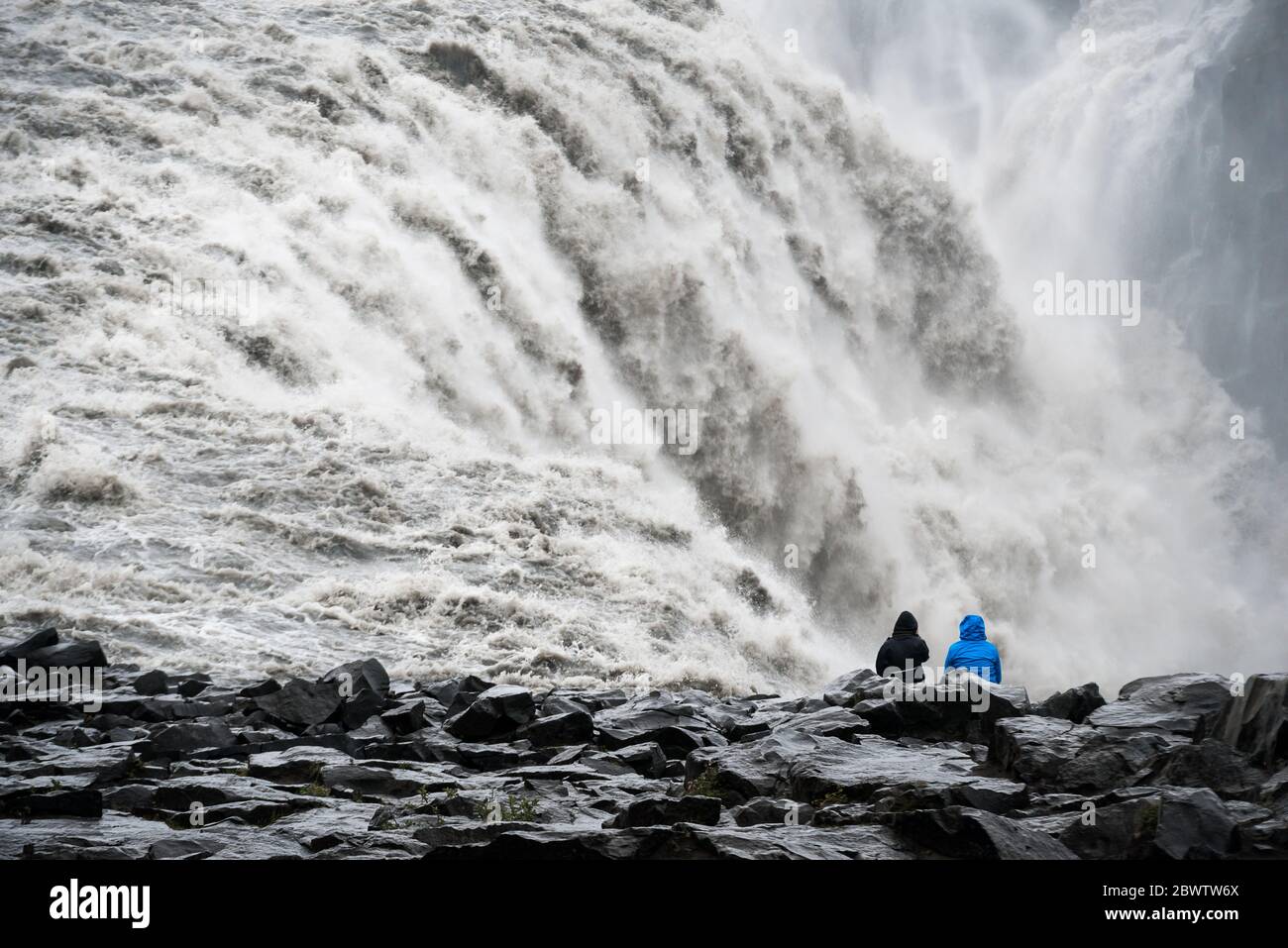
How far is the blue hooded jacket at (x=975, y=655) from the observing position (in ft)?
→ 32.7

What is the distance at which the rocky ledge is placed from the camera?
15.8ft

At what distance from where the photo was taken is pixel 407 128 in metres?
27.1

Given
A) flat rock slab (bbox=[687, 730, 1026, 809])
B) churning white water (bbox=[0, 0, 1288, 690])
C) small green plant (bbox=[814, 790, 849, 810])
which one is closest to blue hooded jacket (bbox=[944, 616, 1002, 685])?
flat rock slab (bbox=[687, 730, 1026, 809])

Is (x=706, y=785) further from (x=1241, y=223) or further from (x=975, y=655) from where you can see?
(x=1241, y=223)

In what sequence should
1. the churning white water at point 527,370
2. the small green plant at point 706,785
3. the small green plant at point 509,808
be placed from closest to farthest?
the small green plant at point 509,808
the small green plant at point 706,785
the churning white water at point 527,370

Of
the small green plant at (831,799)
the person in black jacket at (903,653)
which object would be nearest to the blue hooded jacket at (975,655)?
the person in black jacket at (903,653)

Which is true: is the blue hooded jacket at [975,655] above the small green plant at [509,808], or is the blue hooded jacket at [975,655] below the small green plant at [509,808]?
above

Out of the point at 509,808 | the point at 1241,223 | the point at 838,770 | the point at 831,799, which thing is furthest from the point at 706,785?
the point at 1241,223

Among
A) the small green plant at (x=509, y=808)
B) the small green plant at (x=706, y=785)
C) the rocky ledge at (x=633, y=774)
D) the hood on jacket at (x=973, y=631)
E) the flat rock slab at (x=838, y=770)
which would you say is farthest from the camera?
the hood on jacket at (x=973, y=631)

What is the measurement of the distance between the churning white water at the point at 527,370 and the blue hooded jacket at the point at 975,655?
627cm

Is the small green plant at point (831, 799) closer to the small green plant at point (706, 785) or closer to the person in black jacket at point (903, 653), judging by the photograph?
the small green plant at point (706, 785)

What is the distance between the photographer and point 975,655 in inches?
393

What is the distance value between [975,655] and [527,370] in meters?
15.3
